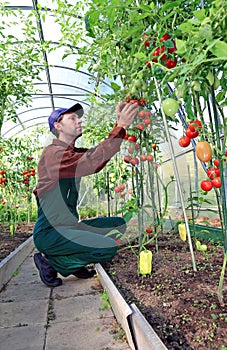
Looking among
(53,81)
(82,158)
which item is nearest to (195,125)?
(82,158)

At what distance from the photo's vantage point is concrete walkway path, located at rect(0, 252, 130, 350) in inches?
58.9

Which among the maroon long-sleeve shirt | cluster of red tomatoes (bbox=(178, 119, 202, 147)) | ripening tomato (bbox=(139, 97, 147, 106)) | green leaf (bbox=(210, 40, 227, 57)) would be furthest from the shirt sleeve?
green leaf (bbox=(210, 40, 227, 57))

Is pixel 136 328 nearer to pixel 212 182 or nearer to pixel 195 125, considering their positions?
pixel 212 182

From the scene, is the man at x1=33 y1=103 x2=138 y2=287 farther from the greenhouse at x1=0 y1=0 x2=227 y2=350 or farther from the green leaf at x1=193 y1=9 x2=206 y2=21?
the green leaf at x1=193 y1=9 x2=206 y2=21

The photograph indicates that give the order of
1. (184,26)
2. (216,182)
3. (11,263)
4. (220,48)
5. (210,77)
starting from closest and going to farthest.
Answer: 1. (220,48)
2. (184,26)
3. (210,77)
4. (216,182)
5. (11,263)

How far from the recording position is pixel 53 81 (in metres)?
Answer: 8.48

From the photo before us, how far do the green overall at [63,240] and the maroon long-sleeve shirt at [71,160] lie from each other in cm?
11

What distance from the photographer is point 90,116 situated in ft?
10.3

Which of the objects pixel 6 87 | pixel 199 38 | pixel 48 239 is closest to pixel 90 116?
pixel 6 87

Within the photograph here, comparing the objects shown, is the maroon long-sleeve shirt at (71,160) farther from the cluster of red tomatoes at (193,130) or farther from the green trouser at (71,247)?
the cluster of red tomatoes at (193,130)

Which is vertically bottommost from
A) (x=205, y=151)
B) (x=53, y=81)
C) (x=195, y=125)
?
(x=205, y=151)

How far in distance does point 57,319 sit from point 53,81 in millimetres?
7529

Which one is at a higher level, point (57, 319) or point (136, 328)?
point (136, 328)

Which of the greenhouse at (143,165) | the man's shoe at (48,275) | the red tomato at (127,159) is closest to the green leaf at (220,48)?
the greenhouse at (143,165)
